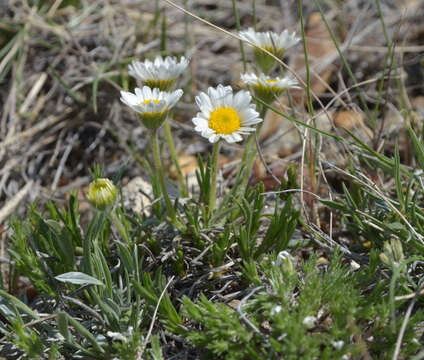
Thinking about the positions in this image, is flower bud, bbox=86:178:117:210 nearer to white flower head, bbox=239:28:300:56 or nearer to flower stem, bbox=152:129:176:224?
flower stem, bbox=152:129:176:224

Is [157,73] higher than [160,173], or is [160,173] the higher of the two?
[157,73]

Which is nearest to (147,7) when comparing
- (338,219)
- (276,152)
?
(276,152)

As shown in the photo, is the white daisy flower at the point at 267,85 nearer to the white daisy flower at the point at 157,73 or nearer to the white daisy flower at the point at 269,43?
the white daisy flower at the point at 269,43

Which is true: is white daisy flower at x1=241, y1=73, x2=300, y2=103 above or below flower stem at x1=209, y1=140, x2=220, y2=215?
above

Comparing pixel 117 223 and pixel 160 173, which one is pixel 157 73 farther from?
pixel 117 223

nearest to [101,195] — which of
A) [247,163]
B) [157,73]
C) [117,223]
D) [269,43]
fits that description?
[117,223]

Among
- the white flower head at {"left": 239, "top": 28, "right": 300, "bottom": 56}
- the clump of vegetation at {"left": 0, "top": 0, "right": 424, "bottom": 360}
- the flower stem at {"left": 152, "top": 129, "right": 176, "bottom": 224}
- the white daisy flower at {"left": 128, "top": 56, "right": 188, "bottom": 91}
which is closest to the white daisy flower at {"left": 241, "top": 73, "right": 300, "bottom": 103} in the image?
the clump of vegetation at {"left": 0, "top": 0, "right": 424, "bottom": 360}
